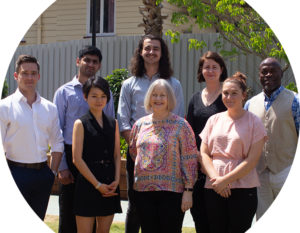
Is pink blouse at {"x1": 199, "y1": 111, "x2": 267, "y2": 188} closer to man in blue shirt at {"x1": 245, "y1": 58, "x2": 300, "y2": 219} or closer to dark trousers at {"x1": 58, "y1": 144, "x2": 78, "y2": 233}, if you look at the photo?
man in blue shirt at {"x1": 245, "y1": 58, "x2": 300, "y2": 219}

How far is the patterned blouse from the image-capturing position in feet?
14.1

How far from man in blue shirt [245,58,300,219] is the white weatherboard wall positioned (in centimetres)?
558

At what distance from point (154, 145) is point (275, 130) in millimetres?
1384

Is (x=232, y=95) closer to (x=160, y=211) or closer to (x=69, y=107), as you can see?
(x=160, y=211)

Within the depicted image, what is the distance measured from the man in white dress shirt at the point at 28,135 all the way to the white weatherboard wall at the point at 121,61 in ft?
21.7

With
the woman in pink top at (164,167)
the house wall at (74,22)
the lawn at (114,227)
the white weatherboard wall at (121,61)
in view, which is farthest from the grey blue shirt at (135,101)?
the house wall at (74,22)

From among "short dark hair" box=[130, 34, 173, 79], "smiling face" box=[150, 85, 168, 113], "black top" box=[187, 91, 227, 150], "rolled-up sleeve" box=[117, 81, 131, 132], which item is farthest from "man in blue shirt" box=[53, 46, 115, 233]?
"black top" box=[187, 91, 227, 150]

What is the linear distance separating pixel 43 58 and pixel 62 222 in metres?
9.83

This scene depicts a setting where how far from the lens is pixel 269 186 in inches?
191

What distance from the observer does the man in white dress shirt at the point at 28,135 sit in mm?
4559

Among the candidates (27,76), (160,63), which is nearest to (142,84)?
(160,63)

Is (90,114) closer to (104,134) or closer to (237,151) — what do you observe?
(104,134)

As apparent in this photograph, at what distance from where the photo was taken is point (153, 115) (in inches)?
176

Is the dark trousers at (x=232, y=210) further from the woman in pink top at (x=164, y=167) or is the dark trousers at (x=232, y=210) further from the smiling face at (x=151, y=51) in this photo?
the smiling face at (x=151, y=51)
